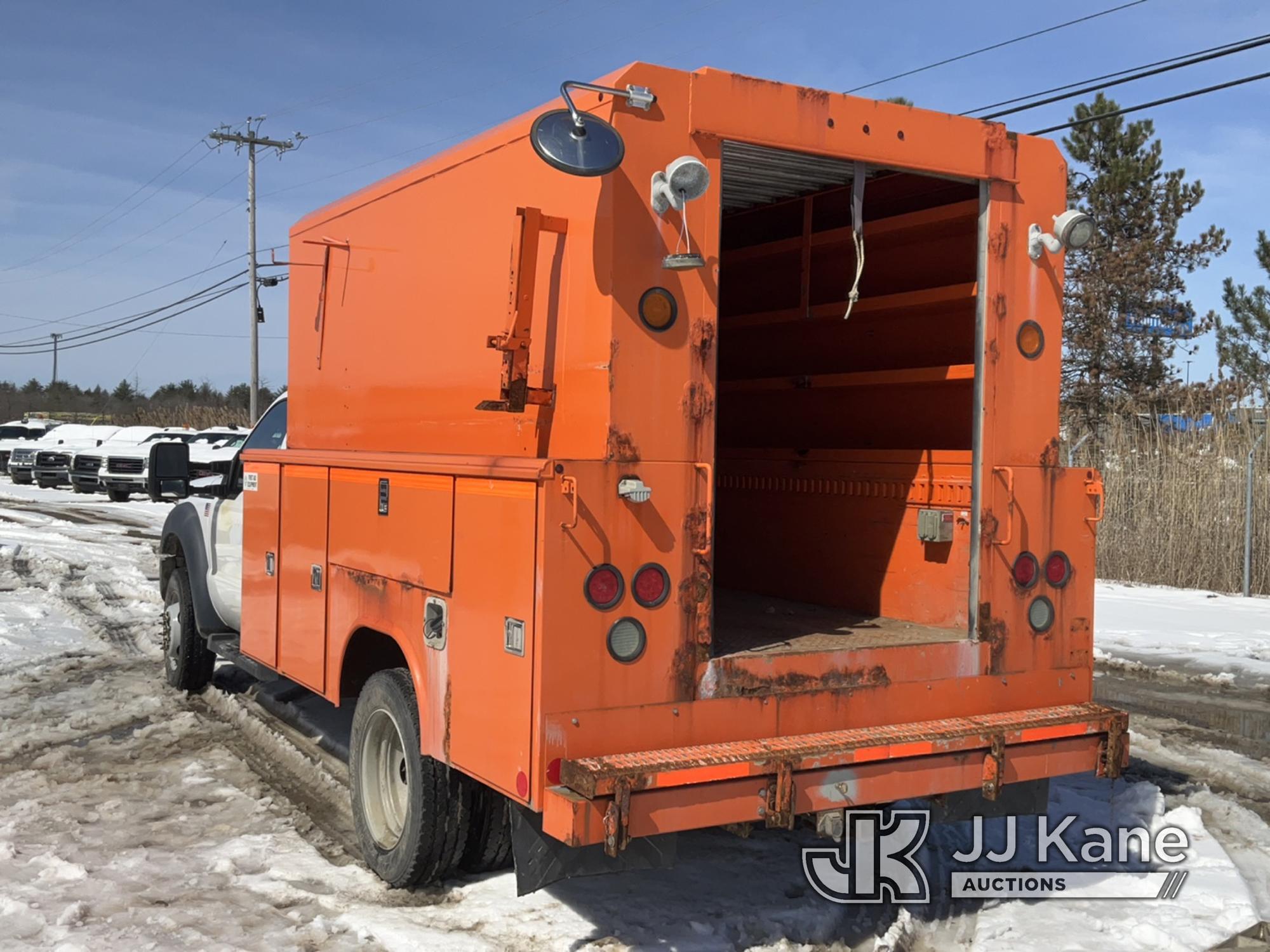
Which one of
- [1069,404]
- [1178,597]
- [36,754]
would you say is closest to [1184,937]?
[36,754]

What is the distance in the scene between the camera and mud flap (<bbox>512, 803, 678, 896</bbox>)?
3.84 metres

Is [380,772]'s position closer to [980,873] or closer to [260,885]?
[260,885]

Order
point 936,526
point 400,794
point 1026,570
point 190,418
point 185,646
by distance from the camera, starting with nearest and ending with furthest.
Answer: point 1026,570
point 400,794
point 936,526
point 185,646
point 190,418

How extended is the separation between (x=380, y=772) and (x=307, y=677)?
86 cm

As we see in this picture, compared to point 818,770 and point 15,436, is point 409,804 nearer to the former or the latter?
point 818,770

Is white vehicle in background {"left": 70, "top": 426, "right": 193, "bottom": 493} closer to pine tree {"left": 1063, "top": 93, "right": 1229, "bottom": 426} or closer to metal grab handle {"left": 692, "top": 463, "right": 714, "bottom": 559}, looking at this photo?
pine tree {"left": 1063, "top": 93, "right": 1229, "bottom": 426}

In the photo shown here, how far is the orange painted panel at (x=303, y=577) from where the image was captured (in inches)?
216

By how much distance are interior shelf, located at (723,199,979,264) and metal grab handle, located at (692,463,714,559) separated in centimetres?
182

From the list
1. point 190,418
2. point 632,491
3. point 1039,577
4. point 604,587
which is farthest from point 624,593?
point 190,418

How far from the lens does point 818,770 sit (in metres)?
3.95

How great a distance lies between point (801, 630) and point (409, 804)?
1.82m

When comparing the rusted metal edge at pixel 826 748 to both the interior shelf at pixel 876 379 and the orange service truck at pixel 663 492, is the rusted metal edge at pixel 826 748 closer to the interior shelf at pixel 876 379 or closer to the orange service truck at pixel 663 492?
the orange service truck at pixel 663 492

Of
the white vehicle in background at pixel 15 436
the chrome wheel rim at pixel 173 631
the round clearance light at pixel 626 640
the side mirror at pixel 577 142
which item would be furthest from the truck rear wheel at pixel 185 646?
the white vehicle in background at pixel 15 436

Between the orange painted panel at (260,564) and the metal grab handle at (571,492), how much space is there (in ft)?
9.48
